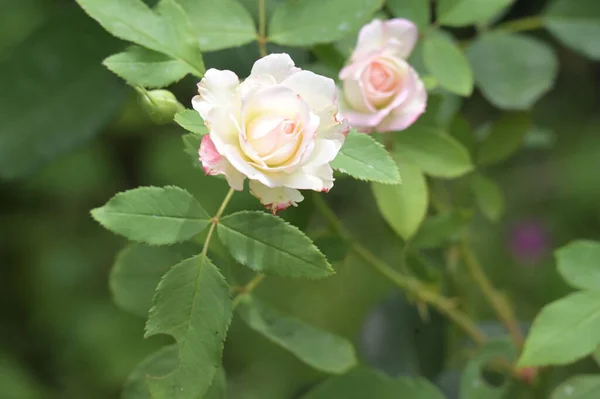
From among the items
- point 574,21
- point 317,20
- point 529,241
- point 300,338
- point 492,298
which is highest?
point 317,20

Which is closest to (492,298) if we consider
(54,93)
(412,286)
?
(412,286)

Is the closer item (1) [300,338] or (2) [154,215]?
(2) [154,215]

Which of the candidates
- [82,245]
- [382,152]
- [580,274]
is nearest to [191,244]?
[382,152]

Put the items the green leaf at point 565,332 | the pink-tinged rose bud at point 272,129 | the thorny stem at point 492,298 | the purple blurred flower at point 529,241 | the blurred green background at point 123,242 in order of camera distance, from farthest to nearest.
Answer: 1. the purple blurred flower at point 529,241
2. the blurred green background at point 123,242
3. the thorny stem at point 492,298
4. the green leaf at point 565,332
5. the pink-tinged rose bud at point 272,129

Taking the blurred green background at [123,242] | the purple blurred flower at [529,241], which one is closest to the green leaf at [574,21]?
the blurred green background at [123,242]

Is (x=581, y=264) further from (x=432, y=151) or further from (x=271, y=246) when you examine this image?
(x=271, y=246)

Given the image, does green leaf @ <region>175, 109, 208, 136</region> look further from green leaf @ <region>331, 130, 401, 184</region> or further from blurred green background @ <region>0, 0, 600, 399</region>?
blurred green background @ <region>0, 0, 600, 399</region>

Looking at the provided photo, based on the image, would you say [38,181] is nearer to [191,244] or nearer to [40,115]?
[40,115]

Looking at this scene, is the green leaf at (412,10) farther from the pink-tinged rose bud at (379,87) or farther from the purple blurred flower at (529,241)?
the purple blurred flower at (529,241)
